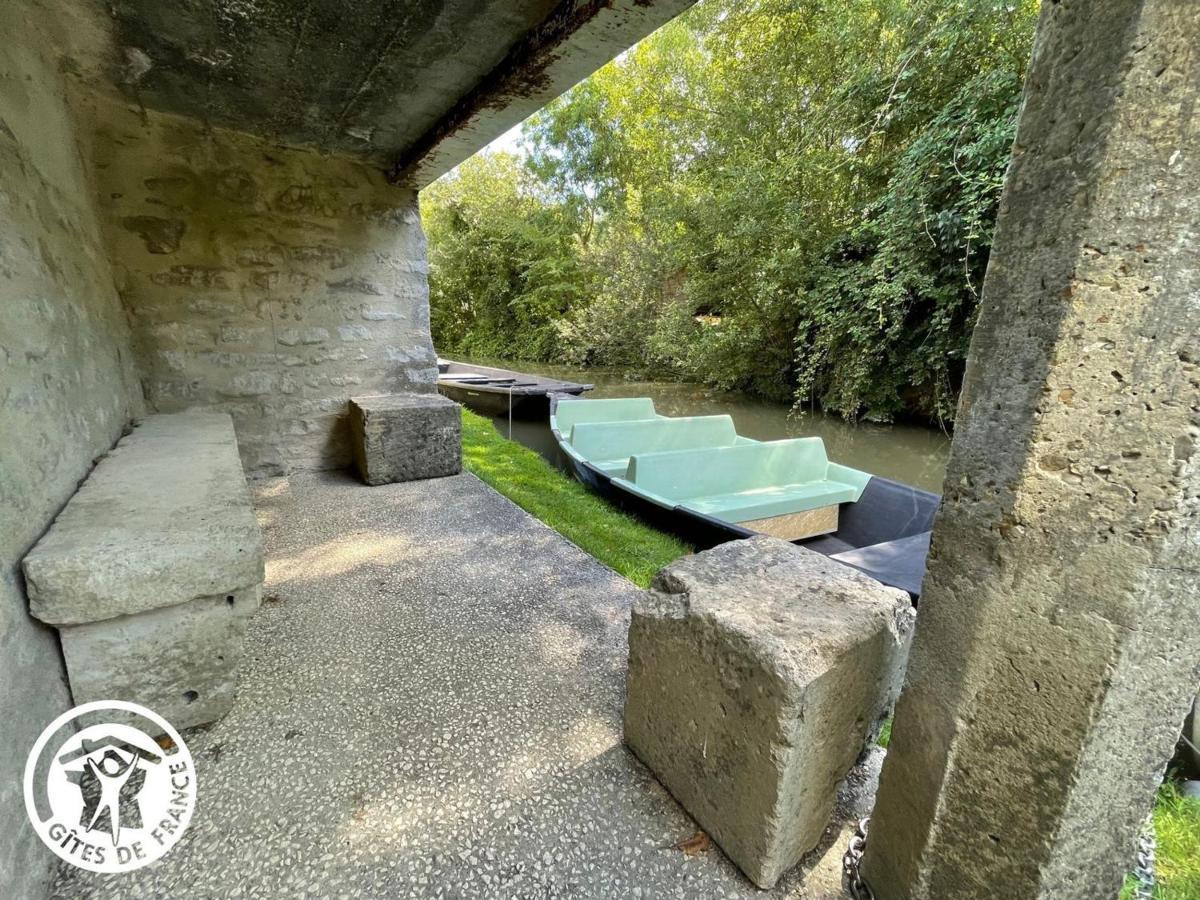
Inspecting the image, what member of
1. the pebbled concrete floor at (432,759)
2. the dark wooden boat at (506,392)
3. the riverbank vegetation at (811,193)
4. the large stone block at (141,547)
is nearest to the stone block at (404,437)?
the pebbled concrete floor at (432,759)

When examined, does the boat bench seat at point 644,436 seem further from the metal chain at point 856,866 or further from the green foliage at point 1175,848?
the metal chain at point 856,866

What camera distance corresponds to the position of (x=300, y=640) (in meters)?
1.63

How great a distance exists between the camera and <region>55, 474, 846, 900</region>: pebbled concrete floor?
37.8 inches

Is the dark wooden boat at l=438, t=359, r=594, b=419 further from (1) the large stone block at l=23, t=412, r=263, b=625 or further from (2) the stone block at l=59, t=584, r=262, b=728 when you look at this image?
(2) the stone block at l=59, t=584, r=262, b=728

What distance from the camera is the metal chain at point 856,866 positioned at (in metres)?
0.93

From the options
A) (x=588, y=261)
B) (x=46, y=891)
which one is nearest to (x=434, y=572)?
(x=46, y=891)

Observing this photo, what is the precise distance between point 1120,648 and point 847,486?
3145 mm

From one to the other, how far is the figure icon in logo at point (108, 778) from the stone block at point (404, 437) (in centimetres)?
194

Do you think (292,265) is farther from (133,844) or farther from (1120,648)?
(1120,648)

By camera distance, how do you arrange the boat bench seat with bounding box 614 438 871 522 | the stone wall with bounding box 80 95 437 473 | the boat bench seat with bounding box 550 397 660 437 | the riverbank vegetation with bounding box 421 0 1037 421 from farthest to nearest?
1. the boat bench seat with bounding box 550 397 660 437
2. the riverbank vegetation with bounding box 421 0 1037 421
3. the boat bench seat with bounding box 614 438 871 522
4. the stone wall with bounding box 80 95 437 473

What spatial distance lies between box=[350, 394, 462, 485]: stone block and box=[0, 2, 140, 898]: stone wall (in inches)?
41.8

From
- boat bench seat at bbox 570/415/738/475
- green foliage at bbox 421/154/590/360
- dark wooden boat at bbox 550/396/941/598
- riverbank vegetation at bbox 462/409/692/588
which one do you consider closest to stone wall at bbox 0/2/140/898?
riverbank vegetation at bbox 462/409/692/588

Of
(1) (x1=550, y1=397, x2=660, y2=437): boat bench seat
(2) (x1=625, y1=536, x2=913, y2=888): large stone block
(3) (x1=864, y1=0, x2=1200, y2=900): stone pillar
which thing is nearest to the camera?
(3) (x1=864, y1=0, x2=1200, y2=900): stone pillar

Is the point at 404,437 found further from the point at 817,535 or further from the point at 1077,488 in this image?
the point at 1077,488
